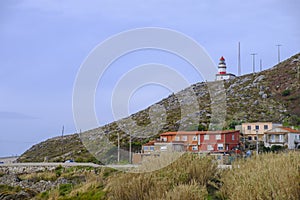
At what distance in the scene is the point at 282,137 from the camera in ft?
116

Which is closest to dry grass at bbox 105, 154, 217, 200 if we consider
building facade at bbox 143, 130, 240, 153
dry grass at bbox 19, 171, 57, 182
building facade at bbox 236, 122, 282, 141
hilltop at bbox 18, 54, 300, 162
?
dry grass at bbox 19, 171, 57, 182

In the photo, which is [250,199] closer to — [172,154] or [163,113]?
[172,154]

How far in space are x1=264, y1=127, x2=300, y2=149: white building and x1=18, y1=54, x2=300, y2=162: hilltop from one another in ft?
18.5

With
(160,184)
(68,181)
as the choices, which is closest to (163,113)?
(68,181)

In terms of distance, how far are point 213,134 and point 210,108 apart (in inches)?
673

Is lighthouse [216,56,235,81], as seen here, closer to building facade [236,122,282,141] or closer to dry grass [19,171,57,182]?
building facade [236,122,282,141]

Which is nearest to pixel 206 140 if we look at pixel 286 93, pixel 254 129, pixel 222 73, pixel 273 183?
pixel 254 129

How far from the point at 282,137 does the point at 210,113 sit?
1328 centimetres

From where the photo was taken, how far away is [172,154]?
39.0 feet

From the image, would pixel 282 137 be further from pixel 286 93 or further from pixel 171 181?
pixel 171 181

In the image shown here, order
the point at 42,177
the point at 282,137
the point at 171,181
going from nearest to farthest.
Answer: the point at 171,181
the point at 42,177
the point at 282,137

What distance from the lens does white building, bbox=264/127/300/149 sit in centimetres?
3491

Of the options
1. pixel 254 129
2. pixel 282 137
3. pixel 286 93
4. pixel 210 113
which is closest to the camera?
pixel 282 137

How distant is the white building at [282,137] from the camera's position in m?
34.9
